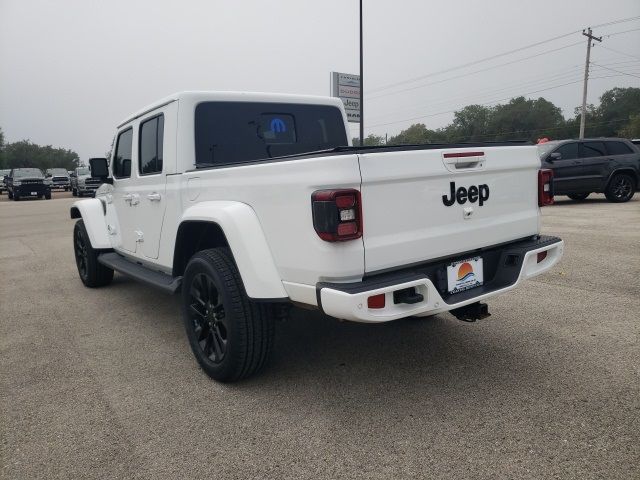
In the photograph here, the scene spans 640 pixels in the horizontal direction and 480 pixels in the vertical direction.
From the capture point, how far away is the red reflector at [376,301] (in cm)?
234

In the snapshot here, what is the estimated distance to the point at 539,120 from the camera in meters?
67.6

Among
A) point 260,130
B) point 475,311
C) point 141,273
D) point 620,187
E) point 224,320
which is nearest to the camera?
point 224,320

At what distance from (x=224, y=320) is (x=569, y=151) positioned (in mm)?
12090

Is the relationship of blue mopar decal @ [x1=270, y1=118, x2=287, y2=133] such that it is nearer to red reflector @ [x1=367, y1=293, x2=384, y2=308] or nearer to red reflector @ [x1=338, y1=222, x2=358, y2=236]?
red reflector @ [x1=338, y1=222, x2=358, y2=236]

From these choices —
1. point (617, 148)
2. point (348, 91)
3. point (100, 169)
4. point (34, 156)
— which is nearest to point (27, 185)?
point (348, 91)

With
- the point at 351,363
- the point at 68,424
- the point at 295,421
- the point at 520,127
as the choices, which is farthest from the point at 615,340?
the point at 520,127

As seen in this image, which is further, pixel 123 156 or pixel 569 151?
pixel 569 151

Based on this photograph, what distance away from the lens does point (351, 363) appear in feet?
11.1

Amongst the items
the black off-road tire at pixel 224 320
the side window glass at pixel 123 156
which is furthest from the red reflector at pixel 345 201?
the side window glass at pixel 123 156

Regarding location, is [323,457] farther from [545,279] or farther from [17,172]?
[17,172]

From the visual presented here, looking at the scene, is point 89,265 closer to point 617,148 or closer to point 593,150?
point 593,150

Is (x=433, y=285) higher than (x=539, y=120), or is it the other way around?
(x=539, y=120)

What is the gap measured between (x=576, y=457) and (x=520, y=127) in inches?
2848

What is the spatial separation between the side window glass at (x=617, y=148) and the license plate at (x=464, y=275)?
38.4 ft
